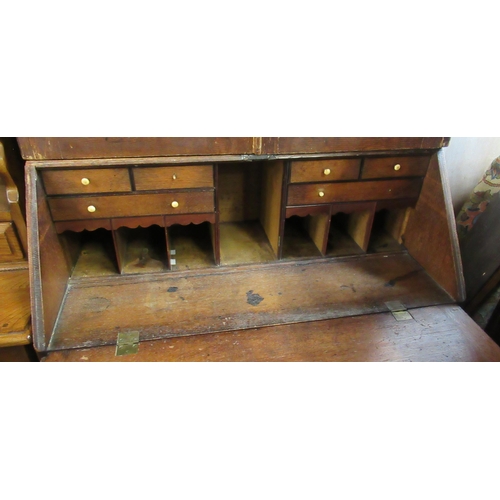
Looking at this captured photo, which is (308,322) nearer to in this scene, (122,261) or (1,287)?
(122,261)

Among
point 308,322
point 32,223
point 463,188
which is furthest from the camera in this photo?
point 463,188

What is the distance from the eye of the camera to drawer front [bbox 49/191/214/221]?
1154mm

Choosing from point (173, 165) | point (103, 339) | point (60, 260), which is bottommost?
point (103, 339)

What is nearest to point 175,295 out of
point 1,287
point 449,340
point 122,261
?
point 122,261

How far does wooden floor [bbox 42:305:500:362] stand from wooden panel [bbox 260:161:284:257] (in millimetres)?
443

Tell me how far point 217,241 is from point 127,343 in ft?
1.66

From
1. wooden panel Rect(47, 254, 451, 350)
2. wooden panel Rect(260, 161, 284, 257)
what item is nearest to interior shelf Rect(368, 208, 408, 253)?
wooden panel Rect(47, 254, 451, 350)

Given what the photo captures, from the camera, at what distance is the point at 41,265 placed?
1048mm

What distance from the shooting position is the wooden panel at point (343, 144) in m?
1.17

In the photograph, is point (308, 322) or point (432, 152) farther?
point (432, 152)

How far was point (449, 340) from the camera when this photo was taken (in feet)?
3.59

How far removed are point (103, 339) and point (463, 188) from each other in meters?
1.83

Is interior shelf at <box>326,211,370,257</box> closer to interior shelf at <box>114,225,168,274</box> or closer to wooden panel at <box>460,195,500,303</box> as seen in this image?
wooden panel at <box>460,195,500,303</box>

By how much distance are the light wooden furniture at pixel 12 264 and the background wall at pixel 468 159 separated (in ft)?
6.04
